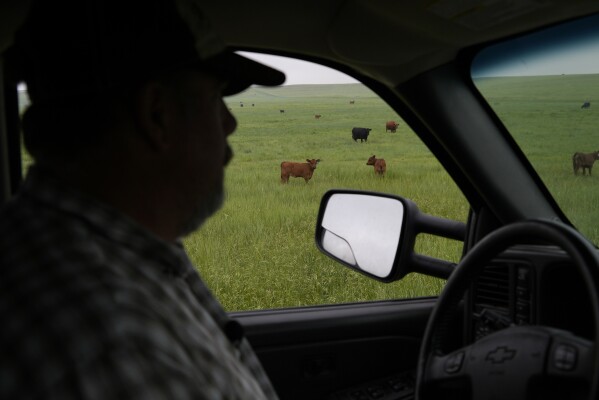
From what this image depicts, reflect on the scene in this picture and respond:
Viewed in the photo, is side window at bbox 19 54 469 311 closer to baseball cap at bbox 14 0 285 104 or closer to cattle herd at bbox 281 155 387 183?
cattle herd at bbox 281 155 387 183

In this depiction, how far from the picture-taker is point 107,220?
1.03 m

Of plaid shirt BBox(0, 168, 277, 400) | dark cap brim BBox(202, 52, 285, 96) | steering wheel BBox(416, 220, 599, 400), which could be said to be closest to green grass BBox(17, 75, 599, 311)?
dark cap brim BBox(202, 52, 285, 96)

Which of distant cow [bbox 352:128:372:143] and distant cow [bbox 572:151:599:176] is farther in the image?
distant cow [bbox 352:128:372:143]

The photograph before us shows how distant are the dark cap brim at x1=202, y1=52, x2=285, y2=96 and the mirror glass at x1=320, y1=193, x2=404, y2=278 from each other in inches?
44.7

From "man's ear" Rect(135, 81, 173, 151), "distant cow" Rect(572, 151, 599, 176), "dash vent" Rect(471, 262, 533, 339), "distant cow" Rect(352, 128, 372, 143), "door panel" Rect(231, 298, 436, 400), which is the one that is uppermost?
"man's ear" Rect(135, 81, 173, 151)

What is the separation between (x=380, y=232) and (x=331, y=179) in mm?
1014

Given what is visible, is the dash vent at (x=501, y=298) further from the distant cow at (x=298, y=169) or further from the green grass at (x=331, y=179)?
the distant cow at (x=298, y=169)

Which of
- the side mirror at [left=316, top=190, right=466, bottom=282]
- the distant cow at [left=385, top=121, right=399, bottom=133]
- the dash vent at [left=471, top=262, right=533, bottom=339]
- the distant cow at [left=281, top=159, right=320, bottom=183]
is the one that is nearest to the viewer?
the dash vent at [left=471, top=262, right=533, bottom=339]

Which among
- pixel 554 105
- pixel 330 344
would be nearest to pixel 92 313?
pixel 330 344

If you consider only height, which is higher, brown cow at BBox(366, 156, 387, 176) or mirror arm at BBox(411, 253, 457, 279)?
brown cow at BBox(366, 156, 387, 176)

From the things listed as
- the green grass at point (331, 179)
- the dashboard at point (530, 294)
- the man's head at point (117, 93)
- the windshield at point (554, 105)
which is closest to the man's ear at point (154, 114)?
the man's head at point (117, 93)

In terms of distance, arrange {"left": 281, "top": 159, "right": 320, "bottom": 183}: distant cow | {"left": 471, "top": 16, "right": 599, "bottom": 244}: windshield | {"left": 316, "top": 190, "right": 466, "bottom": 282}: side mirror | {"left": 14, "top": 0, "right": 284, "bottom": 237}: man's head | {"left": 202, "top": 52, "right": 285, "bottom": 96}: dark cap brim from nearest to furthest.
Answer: {"left": 14, "top": 0, "right": 284, "bottom": 237}: man's head < {"left": 202, "top": 52, "right": 285, "bottom": 96}: dark cap brim < {"left": 471, "top": 16, "right": 599, "bottom": 244}: windshield < {"left": 316, "top": 190, "right": 466, "bottom": 282}: side mirror < {"left": 281, "top": 159, "right": 320, "bottom": 183}: distant cow

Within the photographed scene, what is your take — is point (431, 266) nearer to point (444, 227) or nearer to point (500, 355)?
point (444, 227)

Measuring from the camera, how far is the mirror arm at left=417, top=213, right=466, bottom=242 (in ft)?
9.00
